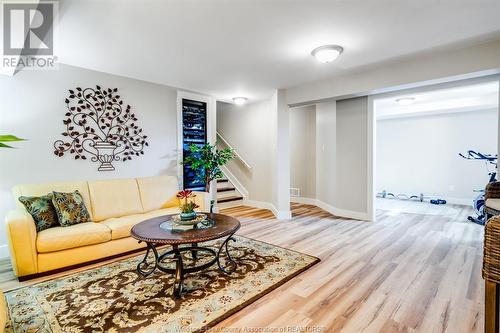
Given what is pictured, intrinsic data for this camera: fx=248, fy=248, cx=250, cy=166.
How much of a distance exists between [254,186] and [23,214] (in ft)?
14.7

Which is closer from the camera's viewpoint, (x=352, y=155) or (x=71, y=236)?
(x=71, y=236)

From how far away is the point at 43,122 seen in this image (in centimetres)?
345

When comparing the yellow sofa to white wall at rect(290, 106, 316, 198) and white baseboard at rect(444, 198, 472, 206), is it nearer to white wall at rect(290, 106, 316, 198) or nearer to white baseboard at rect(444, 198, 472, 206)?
white wall at rect(290, 106, 316, 198)

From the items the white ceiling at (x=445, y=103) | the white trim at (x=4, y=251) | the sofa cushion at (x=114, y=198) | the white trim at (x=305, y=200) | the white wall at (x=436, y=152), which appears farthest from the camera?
the white trim at (x=305, y=200)

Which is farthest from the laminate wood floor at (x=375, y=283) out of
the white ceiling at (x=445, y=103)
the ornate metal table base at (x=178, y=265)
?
the white ceiling at (x=445, y=103)

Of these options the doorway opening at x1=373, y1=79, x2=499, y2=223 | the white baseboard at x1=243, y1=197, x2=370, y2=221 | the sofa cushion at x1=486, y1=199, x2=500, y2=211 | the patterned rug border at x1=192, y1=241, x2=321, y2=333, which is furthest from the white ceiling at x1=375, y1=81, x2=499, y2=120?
the patterned rug border at x1=192, y1=241, x2=321, y2=333

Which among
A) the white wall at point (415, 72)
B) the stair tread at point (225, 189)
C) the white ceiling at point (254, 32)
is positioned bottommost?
the stair tread at point (225, 189)

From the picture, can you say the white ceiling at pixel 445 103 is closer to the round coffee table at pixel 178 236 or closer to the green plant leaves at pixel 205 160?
the green plant leaves at pixel 205 160

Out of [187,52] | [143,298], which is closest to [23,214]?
[143,298]

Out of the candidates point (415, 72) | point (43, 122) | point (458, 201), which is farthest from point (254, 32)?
point (458, 201)

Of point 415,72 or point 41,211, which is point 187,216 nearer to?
point 41,211

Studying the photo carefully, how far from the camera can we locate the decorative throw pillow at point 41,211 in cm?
276

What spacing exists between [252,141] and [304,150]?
1501 millimetres

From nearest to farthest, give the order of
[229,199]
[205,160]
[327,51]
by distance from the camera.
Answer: [327,51] → [205,160] → [229,199]
